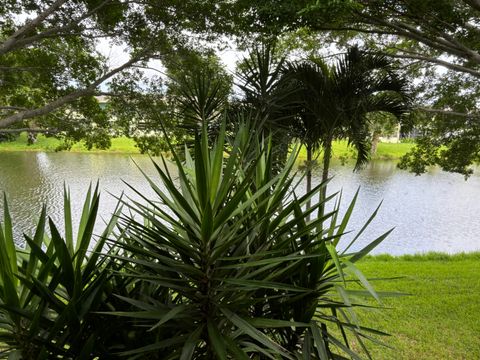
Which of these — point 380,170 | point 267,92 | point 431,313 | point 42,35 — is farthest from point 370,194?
point 42,35

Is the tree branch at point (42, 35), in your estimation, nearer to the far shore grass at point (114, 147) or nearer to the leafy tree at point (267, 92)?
the leafy tree at point (267, 92)

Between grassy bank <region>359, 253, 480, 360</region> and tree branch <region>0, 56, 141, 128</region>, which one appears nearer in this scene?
grassy bank <region>359, 253, 480, 360</region>

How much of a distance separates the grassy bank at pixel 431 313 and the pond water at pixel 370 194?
2071 millimetres

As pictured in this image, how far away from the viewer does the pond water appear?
9.06 m

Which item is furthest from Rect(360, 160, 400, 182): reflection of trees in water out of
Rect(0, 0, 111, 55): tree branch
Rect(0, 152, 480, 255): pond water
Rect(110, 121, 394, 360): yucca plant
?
Rect(110, 121, 394, 360): yucca plant

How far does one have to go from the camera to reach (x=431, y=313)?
164 inches

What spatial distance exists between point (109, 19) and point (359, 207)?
8.26m

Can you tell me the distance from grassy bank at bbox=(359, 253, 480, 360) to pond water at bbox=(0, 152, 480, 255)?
2071mm

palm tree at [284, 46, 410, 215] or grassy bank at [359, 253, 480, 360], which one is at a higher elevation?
palm tree at [284, 46, 410, 215]

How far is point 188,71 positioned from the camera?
5.98 meters

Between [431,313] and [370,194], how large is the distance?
28.5 feet

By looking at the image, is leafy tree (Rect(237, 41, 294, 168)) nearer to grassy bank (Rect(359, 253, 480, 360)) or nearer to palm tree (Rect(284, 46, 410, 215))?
palm tree (Rect(284, 46, 410, 215))

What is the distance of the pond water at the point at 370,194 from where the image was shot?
9.06 metres

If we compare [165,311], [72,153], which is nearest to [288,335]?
[165,311]
